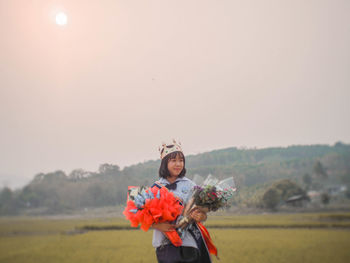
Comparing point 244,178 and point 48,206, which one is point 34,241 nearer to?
point 48,206

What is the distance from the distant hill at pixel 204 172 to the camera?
938cm

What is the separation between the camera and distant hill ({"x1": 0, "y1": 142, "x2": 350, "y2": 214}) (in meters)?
9.38

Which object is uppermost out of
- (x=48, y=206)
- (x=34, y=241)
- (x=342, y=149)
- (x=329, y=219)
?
(x=342, y=149)

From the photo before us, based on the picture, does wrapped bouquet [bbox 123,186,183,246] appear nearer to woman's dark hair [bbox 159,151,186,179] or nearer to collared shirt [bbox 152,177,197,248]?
collared shirt [bbox 152,177,197,248]

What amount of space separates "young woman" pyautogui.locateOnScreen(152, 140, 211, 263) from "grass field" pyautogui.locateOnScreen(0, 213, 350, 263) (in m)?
3.73

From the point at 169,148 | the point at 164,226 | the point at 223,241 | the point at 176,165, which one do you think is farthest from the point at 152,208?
the point at 223,241

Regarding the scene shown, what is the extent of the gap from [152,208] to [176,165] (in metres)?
0.47

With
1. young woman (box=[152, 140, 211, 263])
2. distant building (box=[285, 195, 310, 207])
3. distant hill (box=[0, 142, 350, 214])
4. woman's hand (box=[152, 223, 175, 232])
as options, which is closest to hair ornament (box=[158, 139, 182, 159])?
young woman (box=[152, 140, 211, 263])

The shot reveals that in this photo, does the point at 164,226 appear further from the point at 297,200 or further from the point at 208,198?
the point at 297,200

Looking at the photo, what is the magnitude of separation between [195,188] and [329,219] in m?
11.8

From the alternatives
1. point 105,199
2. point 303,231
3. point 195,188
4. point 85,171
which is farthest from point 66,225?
point 195,188

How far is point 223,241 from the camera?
864 centimetres

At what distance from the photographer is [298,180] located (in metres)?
15.0

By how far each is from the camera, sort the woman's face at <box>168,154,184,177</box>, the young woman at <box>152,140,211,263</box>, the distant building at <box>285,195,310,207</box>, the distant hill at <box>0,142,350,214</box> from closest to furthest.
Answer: the young woman at <box>152,140,211,263</box>, the woman's face at <box>168,154,184,177</box>, the distant hill at <box>0,142,350,214</box>, the distant building at <box>285,195,310,207</box>
